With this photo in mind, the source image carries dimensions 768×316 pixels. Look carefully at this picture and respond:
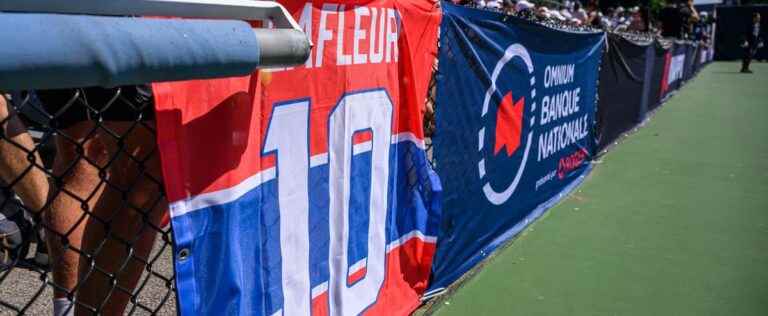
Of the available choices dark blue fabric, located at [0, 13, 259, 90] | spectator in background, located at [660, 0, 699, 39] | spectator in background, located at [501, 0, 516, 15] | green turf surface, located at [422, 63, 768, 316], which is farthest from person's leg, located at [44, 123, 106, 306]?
spectator in background, located at [660, 0, 699, 39]

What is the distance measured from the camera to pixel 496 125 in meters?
4.09

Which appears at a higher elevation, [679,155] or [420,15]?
[420,15]

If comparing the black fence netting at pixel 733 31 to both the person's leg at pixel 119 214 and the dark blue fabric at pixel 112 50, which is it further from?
the dark blue fabric at pixel 112 50

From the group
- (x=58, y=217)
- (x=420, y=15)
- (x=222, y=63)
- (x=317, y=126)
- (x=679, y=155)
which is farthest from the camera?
(x=679, y=155)

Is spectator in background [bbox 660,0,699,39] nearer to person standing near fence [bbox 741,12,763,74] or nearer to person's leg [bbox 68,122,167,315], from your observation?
person standing near fence [bbox 741,12,763,74]

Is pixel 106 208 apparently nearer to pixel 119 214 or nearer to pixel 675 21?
pixel 119 214

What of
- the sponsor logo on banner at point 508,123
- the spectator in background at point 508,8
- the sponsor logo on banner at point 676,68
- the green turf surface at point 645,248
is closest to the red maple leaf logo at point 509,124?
the sponsor logo on banner at point 508,123

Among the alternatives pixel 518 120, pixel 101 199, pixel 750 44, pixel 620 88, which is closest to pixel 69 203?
pixel 101 199

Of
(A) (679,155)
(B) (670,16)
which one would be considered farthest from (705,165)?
(B) (670,16)

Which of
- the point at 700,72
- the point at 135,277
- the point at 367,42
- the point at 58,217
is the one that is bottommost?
the point at 700,72

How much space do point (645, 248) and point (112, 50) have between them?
412 cm

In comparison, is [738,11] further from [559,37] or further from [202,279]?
[202,279]

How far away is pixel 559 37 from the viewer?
5.22m

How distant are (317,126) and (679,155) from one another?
6895 millimetres
